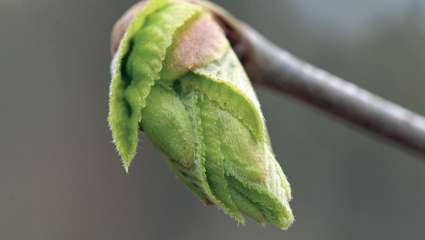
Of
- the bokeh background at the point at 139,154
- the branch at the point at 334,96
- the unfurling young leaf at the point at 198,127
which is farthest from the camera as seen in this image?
the bokeh background at the point at 139,154

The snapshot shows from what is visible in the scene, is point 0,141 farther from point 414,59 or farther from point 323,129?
point 414,59

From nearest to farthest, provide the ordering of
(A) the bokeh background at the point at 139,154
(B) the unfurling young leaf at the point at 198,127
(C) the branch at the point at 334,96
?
(B) the unfurling young leaf at the point at 198,127
(C) the branch at the point at 334,96
(A) the bokeh background at the point at 139,154

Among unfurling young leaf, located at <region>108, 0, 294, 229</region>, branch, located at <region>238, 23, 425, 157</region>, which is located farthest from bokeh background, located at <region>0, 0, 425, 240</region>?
unfurling young leaf, located at <region>108, 0, 294, 229</region>

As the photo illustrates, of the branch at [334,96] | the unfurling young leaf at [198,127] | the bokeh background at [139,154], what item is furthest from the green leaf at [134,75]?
the bokeh background at [139,154]

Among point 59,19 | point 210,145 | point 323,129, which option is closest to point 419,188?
point 323,129

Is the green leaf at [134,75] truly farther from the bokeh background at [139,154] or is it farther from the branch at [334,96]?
the bokeh background at [139,154]

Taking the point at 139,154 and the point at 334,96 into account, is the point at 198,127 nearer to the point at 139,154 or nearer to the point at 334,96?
the point at 334,96

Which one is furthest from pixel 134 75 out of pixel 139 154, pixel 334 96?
pixel 139 154
